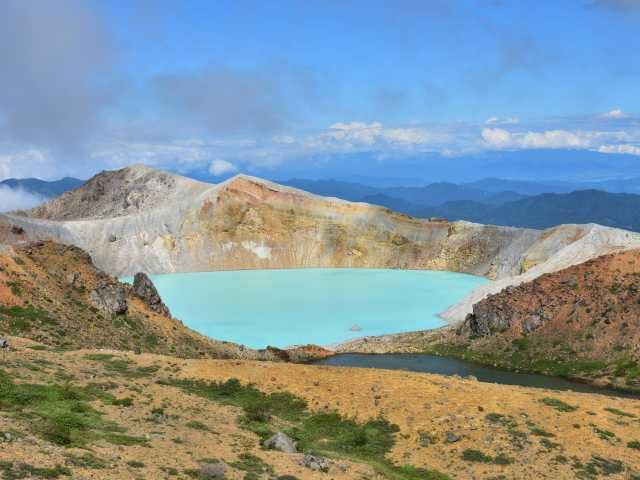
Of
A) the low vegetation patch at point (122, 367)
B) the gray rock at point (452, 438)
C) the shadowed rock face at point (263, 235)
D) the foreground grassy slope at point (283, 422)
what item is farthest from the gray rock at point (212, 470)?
the shadowed rock face at point (263, 235)

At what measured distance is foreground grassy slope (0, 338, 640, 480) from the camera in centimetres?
2261

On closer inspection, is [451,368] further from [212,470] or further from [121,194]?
[121,194]

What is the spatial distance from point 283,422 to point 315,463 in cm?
805

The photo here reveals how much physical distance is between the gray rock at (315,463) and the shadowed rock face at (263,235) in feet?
355

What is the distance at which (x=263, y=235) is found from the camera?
5822 inches

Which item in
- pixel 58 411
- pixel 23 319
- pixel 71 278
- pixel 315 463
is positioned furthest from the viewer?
pixel 71 278

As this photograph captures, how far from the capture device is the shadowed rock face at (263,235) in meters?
137

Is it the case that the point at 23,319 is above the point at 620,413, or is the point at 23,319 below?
above

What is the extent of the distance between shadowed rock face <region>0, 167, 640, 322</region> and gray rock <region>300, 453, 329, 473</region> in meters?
108

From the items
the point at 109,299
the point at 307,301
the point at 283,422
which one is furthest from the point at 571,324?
the point at 109,299

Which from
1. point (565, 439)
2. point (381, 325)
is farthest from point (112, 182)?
point (565, 439)

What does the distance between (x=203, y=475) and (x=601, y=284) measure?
65.1 meters

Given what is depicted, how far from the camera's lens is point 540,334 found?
240 ft

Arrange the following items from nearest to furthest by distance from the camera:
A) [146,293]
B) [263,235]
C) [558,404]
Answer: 1. [558,404]
2. [146,293]
3. [263,235]
